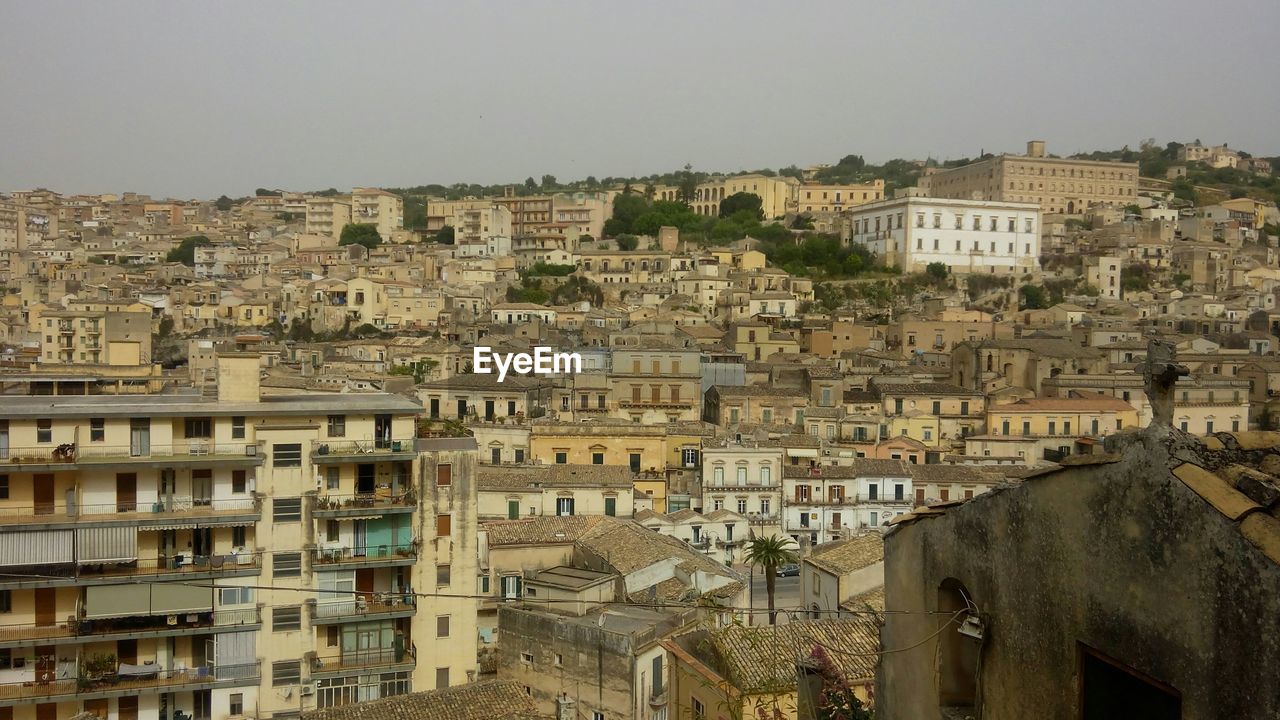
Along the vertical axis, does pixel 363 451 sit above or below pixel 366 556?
above

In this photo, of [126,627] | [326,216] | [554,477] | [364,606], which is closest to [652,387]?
[554,477]

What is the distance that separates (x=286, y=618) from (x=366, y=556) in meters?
1.65

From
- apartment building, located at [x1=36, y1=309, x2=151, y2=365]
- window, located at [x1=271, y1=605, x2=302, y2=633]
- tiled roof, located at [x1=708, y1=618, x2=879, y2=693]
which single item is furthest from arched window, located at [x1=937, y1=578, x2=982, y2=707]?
apartment building, located at [x1=36, y1=309, x2=151, y2=365]

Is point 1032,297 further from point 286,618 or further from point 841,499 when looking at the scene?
point 286,618

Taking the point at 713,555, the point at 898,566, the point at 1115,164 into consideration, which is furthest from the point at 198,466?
the point at 1115,164

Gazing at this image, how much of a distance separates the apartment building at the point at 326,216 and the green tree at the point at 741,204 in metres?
41.8

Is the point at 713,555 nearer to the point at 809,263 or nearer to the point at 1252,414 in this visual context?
the point at 1252,414

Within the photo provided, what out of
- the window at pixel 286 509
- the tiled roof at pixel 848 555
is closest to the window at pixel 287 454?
the window at pixel 286 509

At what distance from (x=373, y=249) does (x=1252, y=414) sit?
79.6 m

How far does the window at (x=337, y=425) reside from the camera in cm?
1816

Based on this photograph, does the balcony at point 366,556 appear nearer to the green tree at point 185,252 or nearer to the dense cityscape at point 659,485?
the dense cityscape at point 659,485

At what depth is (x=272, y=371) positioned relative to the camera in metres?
44.1

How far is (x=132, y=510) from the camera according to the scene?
1709 centimetres

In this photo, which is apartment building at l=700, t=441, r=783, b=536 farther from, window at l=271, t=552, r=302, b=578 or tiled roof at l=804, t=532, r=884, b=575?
window at l=271, t=552, r=302, b=578
